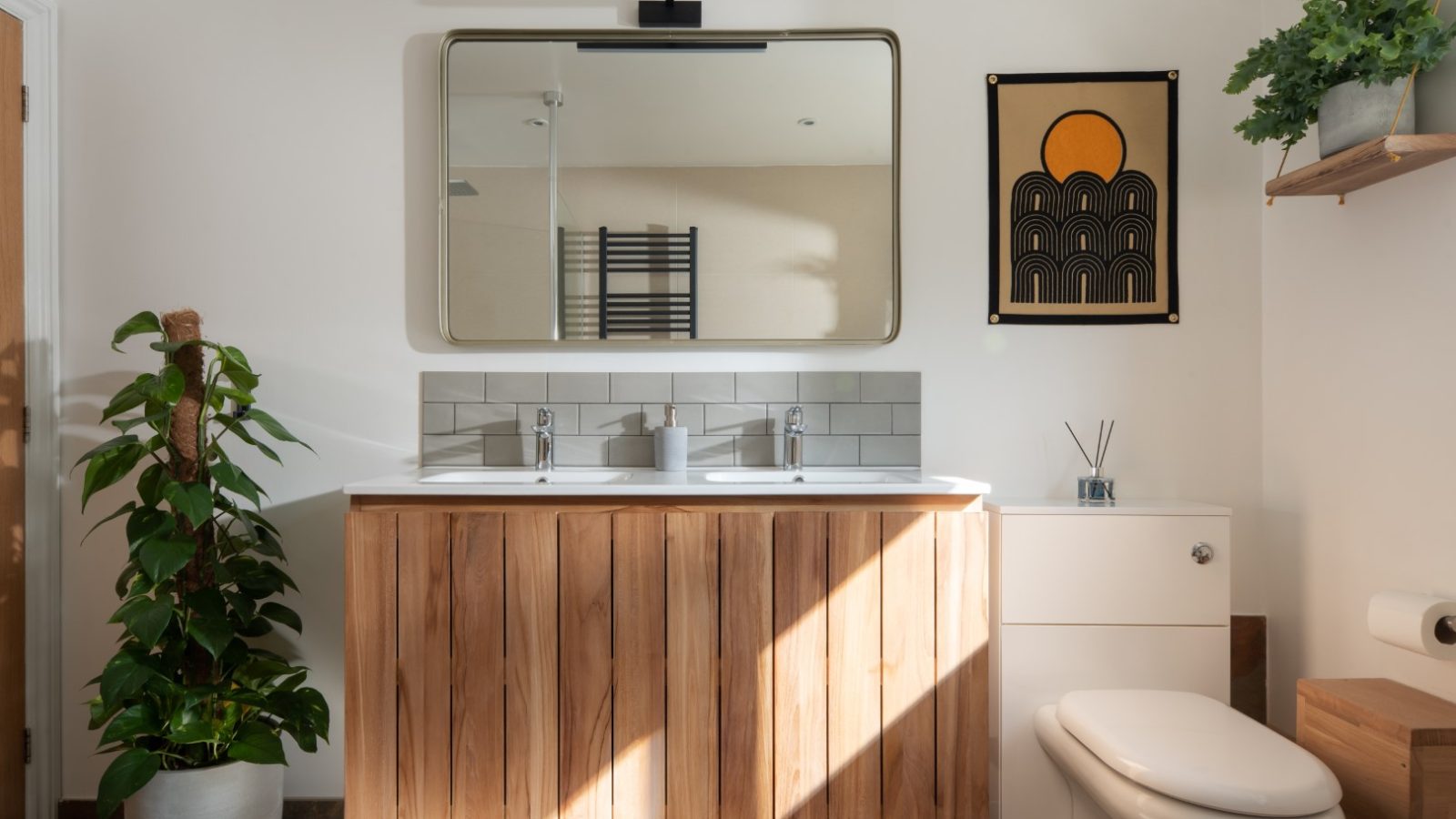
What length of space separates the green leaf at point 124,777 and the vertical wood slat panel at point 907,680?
1.54 metres

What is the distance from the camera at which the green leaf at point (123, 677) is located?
5.50ft

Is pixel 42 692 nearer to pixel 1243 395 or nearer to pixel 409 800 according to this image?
pixel 409 800

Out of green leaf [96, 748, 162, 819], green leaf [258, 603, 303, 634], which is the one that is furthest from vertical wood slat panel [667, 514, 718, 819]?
green leaf [96, 748, 162, 819]

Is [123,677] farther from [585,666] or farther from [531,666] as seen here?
[585,666]

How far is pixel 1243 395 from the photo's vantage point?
2.20 m

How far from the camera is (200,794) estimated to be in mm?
1781

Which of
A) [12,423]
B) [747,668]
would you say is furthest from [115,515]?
[747,668]

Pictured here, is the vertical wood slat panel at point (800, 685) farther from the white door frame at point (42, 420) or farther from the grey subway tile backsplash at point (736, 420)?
the white door frame at point (42, 420)

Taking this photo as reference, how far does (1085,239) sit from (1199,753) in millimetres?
1319

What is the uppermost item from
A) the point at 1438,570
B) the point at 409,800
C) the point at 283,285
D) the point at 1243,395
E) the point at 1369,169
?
the point at 1369,169

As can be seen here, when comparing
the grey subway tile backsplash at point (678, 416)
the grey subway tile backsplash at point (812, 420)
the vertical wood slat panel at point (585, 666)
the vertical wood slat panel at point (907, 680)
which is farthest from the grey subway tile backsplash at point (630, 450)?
the vertical wood slat panel at point (907, 680)

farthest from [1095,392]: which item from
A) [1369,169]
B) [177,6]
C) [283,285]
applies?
[177,6]

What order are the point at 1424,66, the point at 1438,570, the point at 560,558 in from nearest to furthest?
the point at 1424,66 < the point at 1438,570 < the point at 560,558

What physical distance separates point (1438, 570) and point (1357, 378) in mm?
452
